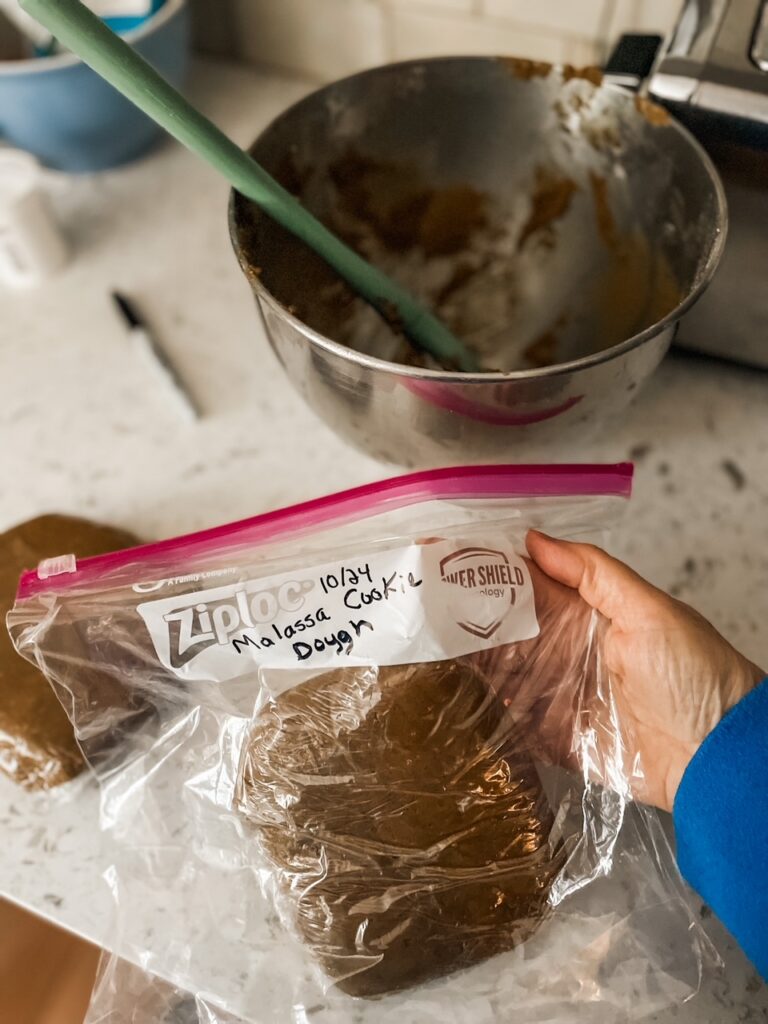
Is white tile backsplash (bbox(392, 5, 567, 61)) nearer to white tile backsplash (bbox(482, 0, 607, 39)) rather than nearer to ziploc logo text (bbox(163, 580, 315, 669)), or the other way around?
white tile backsplash (bbox(482, 0, 607, 39))

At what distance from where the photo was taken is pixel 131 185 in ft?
2.62

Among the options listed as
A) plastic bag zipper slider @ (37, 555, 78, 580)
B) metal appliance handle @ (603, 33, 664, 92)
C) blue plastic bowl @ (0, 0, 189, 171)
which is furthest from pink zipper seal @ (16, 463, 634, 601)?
blue plastic bowl @ (0, 0, 189, 171)

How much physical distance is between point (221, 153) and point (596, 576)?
1.01 feet

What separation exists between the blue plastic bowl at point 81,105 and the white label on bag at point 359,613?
0.50 m

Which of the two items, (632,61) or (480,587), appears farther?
(632,61)

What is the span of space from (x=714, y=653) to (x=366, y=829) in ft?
0.65

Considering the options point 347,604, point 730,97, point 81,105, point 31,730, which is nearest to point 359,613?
point 347,604

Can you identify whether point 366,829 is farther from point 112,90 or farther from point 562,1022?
point 112,90

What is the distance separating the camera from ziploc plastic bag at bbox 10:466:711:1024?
41cm

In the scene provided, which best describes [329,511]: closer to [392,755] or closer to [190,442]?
[392,755]

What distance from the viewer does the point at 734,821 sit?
1.24 ft

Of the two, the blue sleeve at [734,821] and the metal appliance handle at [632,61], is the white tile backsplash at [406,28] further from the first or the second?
the blue sleeve at [734,821]

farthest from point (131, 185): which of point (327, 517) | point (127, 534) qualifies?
point (327, 517)

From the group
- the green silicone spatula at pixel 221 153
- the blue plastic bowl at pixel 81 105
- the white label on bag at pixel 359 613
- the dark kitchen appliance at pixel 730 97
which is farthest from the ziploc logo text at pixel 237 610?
the blue plastic bowl at pixel 81 105
